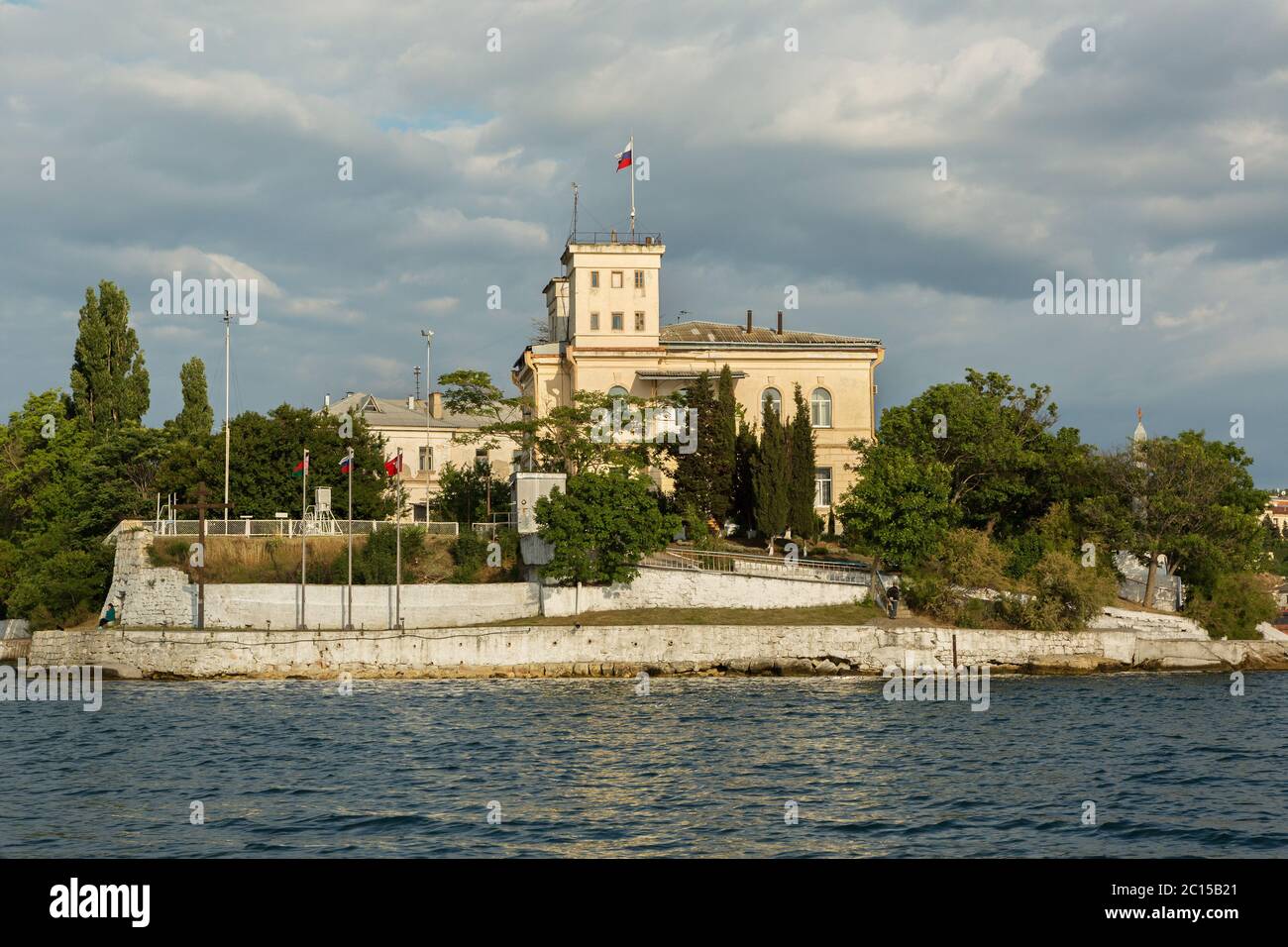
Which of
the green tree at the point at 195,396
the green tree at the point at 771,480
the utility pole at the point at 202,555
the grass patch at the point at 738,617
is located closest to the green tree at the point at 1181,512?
the grass patch at the point at 738,617

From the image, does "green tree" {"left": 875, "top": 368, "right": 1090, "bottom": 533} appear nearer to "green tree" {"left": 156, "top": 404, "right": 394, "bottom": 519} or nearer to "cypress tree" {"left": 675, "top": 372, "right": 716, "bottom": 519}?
"cypress tree" {"left": 675, "top": 372, "right": 716, "bottom": 519}

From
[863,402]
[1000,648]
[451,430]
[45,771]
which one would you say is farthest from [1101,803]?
[451,430]

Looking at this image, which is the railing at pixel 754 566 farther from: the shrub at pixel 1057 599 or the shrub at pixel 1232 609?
the shrub at pixel 1232 609

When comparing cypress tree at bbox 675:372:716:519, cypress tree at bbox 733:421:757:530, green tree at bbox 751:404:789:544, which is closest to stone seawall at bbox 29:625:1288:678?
green tree at bbox 751:404:789:544

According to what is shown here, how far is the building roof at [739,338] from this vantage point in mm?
68812

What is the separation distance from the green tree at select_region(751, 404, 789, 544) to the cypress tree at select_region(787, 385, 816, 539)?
461 millimetres

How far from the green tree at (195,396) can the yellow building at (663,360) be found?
20.4 m

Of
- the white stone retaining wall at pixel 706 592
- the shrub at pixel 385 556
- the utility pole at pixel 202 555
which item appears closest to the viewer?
the utility pole at pixel 202 555

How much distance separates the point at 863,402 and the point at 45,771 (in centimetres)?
4849

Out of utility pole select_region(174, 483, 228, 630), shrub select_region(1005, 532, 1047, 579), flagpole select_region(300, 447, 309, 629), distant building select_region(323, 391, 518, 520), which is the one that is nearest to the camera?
flagpole select_region(300, 447, 309, 629)

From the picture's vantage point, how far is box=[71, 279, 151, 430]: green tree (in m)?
70.9

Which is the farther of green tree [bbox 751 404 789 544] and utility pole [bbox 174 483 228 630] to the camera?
green tree [bbox 751 404 789 544]

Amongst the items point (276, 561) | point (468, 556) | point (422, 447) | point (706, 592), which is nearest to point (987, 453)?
point (706, 592)
